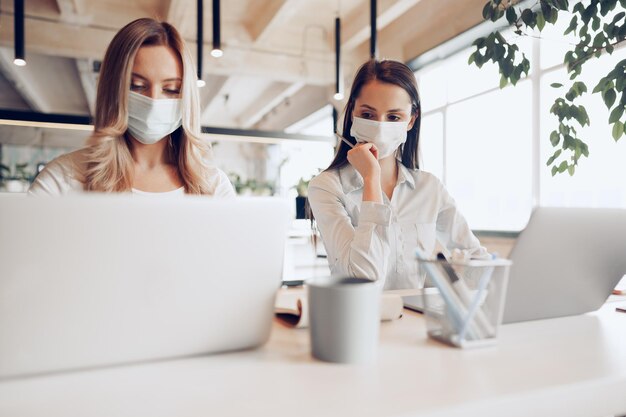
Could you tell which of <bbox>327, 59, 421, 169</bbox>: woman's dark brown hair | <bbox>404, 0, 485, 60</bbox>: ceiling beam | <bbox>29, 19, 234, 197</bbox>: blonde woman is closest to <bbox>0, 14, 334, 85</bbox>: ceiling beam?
<bbox>404, 0, 485, 60</bbox>: ceiling beam

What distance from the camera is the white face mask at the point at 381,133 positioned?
4.85ft

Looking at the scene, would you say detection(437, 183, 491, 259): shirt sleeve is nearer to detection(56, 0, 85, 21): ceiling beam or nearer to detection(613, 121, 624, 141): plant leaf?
detection(613, 121, 624, 141): plant leaf

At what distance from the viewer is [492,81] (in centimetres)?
456

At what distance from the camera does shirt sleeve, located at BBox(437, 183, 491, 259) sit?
1.58 metres

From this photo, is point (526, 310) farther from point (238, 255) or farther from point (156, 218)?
point (156, 218)

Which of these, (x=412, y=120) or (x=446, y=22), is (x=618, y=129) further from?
(x=446, y=22)

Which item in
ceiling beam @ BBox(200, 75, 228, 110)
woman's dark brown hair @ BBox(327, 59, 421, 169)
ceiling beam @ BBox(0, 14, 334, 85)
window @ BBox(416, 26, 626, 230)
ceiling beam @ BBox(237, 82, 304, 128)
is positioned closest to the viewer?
woman's dark brown hair @ BBox(327, 59, 421, 169)

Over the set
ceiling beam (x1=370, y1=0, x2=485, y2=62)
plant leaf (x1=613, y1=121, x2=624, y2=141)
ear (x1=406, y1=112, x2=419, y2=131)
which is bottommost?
plant leaf (x1=613, y1=121, x2=624, y2=141)

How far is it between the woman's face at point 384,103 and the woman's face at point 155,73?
0.58 metres

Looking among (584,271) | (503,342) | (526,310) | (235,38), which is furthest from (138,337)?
(235,38)

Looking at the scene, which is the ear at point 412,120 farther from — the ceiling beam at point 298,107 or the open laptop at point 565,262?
the ceiling beam at point 298,107

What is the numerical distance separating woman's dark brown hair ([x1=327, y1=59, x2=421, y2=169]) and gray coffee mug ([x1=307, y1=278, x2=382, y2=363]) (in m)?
1.04

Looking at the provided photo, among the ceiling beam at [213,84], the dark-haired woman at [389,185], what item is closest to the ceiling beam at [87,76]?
the ceiling beam at [213,84]

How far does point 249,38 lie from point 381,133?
190 inches
